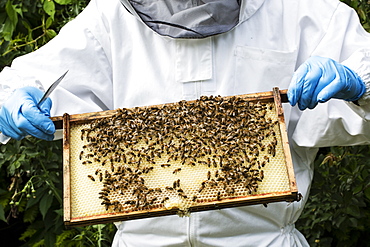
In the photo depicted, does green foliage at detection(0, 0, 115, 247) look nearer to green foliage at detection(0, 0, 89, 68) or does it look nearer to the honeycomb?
green foliage at detection(0, 0, 89, 68)

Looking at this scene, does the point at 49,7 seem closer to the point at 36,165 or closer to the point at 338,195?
the point at 36,165

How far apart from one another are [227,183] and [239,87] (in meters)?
0.73

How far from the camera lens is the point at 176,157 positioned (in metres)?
2.52

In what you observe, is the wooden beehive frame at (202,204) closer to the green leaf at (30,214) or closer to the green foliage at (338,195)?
the green foliage at (338,195)

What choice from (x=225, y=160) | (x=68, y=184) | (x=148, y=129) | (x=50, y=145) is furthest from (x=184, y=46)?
(x=50, y=145)

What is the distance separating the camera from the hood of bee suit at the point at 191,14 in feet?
9.30

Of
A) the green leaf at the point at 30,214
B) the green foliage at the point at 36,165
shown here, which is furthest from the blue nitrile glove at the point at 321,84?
the green leaf at the point at 30,214

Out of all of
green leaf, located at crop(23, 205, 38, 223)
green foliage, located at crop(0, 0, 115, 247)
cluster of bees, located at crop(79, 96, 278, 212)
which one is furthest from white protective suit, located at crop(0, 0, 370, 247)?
green leaf, located at crop(23, 205, 38, 223)

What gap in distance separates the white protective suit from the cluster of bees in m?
0.36

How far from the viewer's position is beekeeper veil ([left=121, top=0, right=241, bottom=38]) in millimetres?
→ 2836

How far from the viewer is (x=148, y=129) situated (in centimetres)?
261

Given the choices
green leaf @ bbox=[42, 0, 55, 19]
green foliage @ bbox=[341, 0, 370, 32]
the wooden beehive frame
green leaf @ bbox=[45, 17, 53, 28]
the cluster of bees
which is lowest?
the wooden beehive frame

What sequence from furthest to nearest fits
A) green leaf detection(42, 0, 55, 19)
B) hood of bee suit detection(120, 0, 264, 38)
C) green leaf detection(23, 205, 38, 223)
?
green leaf detection(23, 205, 38, 223) → green leaf detection(42, 0, 55, 19) → hood of bee suit detection(120, 0, 264, 38)

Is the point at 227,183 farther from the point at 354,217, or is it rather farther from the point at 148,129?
the point at 354,217
